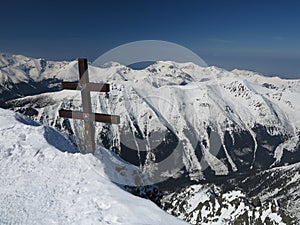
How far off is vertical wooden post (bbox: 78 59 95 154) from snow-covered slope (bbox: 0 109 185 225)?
3.90 ft

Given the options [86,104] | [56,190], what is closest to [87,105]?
[86,104]

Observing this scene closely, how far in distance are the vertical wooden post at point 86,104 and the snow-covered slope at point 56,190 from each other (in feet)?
3.90

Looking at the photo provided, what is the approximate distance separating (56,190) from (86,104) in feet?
18.1

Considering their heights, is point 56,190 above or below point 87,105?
below

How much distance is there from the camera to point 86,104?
1859 centimetres

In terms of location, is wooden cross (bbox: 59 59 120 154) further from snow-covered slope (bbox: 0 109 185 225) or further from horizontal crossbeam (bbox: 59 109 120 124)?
snow-covered slope (bbox: 0 109 185 225)

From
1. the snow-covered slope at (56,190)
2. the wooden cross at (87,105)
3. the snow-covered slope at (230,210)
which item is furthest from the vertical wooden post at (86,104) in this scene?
the snow-covered slope at (230,210)

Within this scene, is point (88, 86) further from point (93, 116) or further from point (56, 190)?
point (56, 190)

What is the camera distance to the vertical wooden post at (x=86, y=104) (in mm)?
18156

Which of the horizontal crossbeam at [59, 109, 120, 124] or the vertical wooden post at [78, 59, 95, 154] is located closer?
the horizontal crossbeam at [59, 109, 120, 124]

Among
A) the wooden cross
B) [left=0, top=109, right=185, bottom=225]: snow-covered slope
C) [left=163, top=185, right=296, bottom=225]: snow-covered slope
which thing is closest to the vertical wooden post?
the wooden cross

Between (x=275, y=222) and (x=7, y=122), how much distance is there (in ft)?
317

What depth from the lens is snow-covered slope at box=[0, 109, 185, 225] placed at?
12.6m

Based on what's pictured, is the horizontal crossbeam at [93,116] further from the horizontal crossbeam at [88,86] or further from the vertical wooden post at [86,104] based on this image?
the horizontal crossbeam at [88,86]
